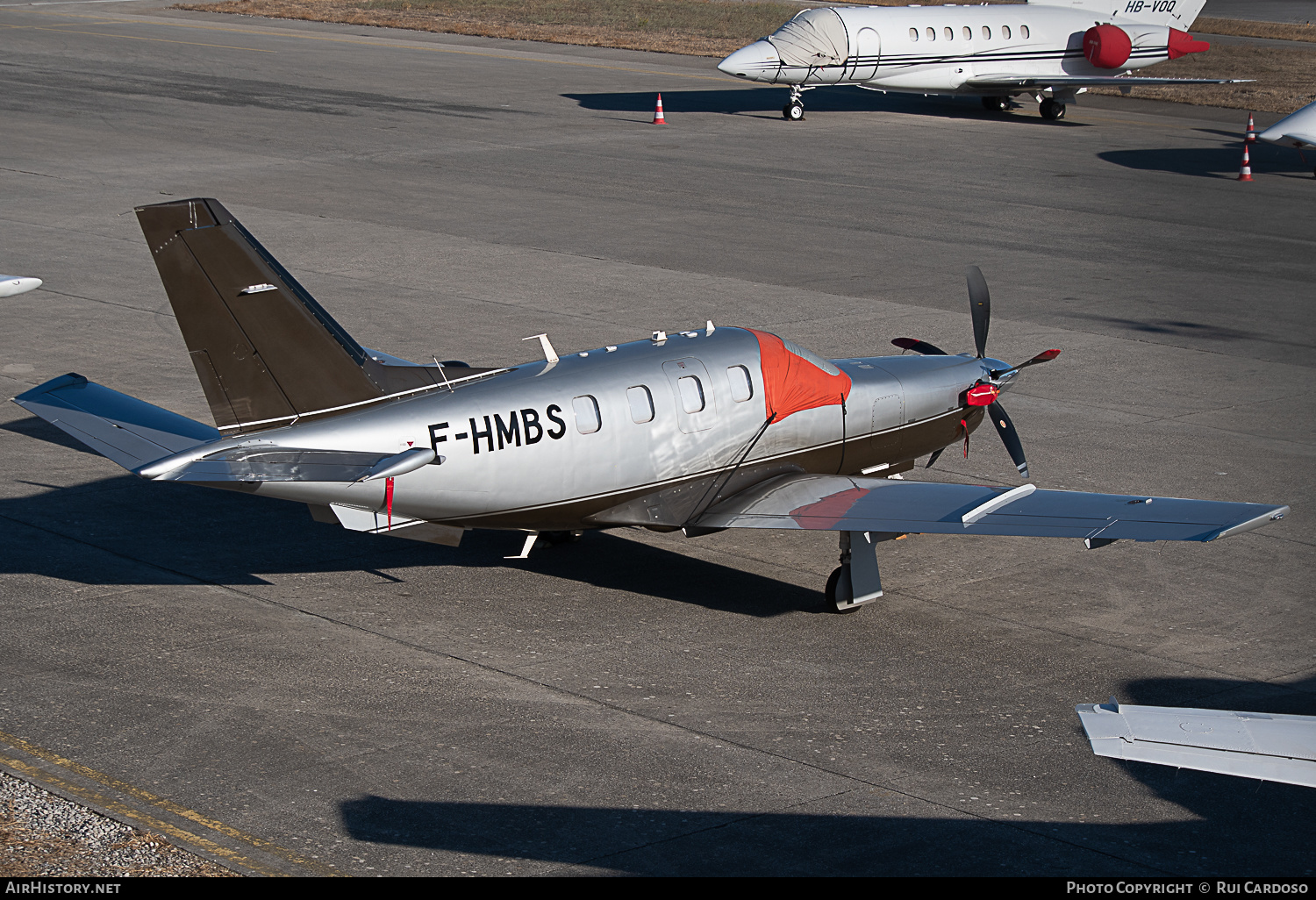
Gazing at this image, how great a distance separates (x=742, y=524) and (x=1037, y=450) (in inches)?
258

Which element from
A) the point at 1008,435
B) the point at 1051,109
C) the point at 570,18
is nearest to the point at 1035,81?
the point at 1051,109

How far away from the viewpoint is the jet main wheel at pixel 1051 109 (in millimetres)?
47719

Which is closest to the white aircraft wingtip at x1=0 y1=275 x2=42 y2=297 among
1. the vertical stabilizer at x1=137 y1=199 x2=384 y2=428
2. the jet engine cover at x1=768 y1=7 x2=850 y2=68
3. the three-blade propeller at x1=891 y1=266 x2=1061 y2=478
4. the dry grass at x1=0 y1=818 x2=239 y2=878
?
the vertical stabilizer at x1=137 y1=199 x2=384 y2=428

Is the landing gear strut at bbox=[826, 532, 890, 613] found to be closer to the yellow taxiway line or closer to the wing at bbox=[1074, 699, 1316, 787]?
the yellow taxiway line

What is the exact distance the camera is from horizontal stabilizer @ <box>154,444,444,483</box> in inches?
459

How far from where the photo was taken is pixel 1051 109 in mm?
47719

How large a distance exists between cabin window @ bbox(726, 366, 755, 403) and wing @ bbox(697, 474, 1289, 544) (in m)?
0.91

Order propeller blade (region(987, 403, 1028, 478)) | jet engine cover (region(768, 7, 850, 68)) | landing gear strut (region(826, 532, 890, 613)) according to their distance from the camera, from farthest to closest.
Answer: jet engine cover (region(768, 7, 850, 68)) → propeller blade (region(987, 403, 1028, 478)) → landing gear strut (region(826, 532, 890, 613))

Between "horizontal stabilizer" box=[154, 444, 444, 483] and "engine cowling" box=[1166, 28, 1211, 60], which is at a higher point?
"engine cowling" box=[1166, 28, 1211, 60]

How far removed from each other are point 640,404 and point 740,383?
1.19 metres

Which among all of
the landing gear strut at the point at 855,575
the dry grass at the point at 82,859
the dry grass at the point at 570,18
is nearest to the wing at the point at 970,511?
the landing gear strut at the point at 855,575

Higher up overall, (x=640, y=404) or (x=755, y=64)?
(x=755, y=64)

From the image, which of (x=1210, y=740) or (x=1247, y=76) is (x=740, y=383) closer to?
(x=1210, y=740)
